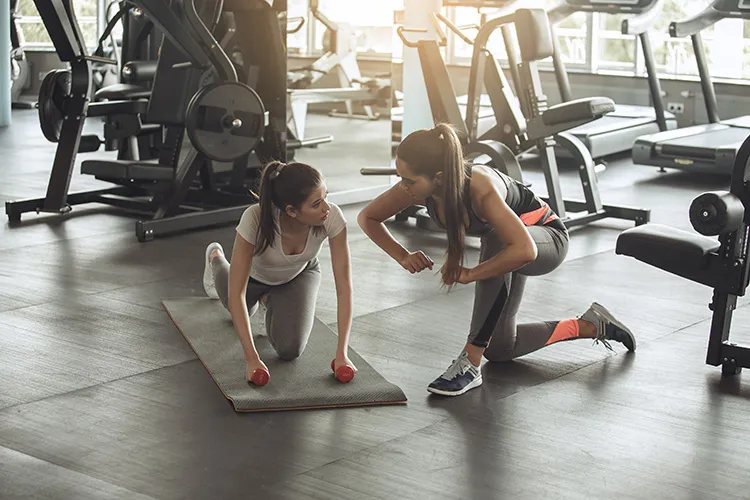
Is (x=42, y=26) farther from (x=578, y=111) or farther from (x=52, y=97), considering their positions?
(x=578, y=111)

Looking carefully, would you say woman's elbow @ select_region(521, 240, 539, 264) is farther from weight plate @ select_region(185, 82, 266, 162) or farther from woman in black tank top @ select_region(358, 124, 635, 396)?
weight plate @ select_region(185, 82, 266, 162)

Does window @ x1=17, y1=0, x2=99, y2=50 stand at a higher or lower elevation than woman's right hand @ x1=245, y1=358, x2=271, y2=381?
higher

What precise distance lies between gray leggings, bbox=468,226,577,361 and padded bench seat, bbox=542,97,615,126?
192cm

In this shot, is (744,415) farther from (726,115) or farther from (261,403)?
(726,115)

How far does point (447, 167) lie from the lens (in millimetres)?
2787

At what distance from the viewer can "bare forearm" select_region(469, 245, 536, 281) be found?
2.83 meters

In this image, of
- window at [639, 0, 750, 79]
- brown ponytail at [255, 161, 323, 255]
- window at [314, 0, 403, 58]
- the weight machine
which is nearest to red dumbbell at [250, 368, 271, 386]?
brown ponytail at [255, 161, 323, 255]

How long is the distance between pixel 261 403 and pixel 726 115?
727 centimetres

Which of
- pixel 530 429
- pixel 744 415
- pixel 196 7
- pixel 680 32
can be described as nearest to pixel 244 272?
pixel 530 429

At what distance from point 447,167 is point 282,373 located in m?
0.87

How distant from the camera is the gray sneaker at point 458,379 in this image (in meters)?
3.03

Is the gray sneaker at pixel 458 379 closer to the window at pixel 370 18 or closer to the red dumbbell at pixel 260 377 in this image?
the red dumbbell at pixel 260 377

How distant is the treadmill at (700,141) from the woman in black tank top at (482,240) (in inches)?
162

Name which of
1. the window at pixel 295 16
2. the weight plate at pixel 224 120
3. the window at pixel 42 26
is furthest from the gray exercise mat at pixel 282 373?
the window at pixel 42 26
